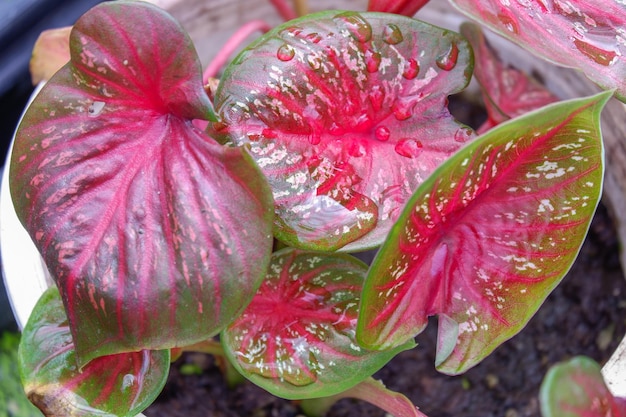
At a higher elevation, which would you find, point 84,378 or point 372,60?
point 372,60

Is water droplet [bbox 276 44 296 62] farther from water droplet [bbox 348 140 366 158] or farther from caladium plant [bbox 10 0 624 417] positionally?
water droplet [bbox 348 140 366 158]

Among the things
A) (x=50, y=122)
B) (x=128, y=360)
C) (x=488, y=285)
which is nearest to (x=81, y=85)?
(x=50, y=122)

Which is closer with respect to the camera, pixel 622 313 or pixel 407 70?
pixel 407 70

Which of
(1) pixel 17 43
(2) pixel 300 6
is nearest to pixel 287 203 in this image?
(2) pixel 300 6

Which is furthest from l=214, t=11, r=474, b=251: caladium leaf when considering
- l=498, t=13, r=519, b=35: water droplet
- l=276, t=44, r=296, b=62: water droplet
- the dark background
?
the dark background

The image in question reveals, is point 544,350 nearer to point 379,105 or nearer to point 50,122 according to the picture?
point 379,105

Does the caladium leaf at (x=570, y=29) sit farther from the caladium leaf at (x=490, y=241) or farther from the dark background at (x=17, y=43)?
the dark background at (x=17, y=43)

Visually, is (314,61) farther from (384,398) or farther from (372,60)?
(384,398)
